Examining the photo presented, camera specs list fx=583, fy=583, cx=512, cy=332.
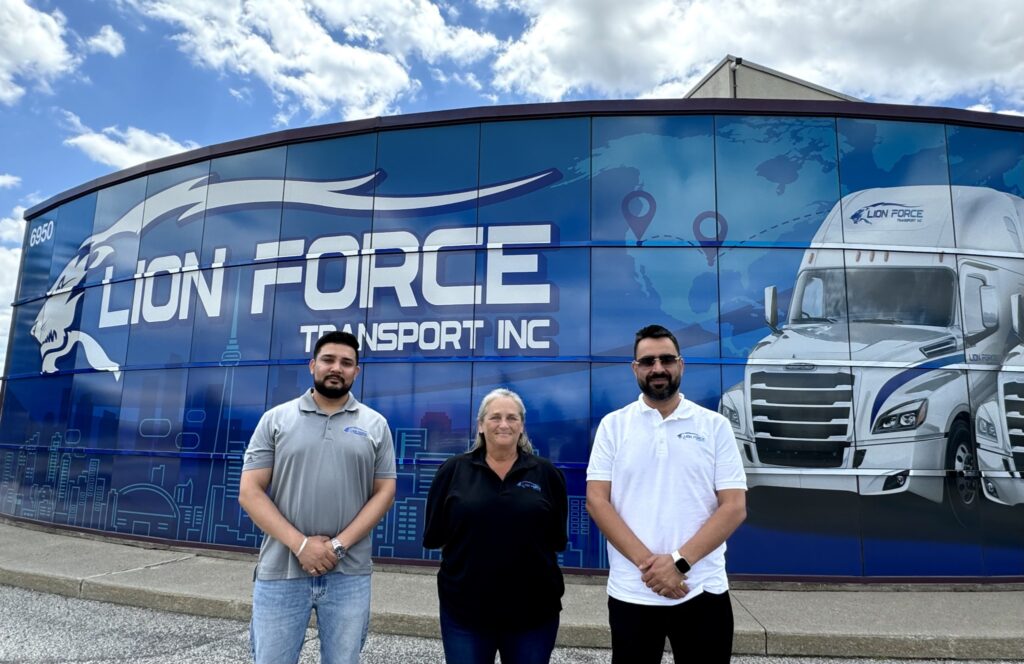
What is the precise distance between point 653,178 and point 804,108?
6.62 ft

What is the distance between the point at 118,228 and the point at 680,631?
10216 millimetres

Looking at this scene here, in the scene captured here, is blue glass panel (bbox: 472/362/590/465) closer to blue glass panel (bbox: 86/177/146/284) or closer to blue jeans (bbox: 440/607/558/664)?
blue jeans (bbox: 440/607/558/664)

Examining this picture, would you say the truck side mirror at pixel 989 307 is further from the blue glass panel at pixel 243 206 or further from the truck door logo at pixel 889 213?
the blue glass panel at pixel 243 206

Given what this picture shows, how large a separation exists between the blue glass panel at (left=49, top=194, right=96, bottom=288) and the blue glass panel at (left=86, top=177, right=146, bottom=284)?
0.26 m

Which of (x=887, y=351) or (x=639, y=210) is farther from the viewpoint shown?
(x=639, y=210)

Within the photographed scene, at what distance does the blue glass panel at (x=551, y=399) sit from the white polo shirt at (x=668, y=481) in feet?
13.3

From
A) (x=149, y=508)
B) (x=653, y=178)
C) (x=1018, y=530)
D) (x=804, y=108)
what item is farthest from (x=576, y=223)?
(x=149, y=508)

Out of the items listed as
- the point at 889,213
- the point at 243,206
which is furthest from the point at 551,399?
the point at 243,206

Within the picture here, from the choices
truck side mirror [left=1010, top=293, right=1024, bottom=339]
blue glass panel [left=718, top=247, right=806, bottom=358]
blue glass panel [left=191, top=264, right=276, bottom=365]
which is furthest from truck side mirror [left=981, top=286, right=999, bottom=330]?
blue glass panel [left=191, top=264, right=276, bottom=365]

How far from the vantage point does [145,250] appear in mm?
8898

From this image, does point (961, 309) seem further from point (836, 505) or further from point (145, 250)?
point (145, 250)

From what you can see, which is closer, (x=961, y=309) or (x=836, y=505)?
(x=836, y=505)

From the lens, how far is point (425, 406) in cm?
708

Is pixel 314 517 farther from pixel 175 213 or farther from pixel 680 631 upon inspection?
pixel 175 213
